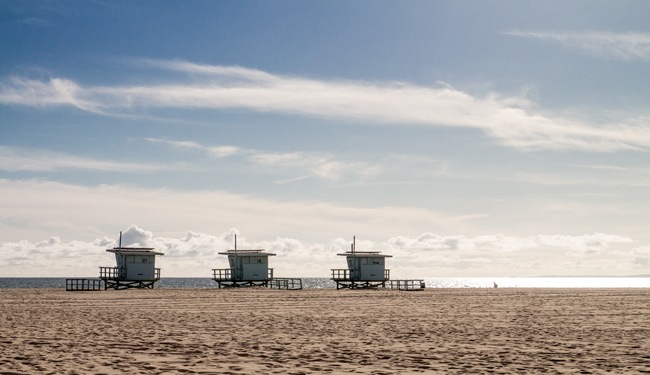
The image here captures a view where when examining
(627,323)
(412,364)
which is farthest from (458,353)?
(627,323)

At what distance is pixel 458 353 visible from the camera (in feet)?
44.4

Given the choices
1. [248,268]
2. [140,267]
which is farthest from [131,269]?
[248,268]

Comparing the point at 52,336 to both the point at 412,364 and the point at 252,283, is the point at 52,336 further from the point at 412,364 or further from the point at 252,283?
the point at 252,283

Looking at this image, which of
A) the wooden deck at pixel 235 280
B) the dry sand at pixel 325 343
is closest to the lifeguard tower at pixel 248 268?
the wooden deck at pixel 235 280

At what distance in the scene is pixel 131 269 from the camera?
189ft

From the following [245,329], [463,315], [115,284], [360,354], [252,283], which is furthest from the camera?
[252,283]

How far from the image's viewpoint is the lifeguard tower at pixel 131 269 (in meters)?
57.5

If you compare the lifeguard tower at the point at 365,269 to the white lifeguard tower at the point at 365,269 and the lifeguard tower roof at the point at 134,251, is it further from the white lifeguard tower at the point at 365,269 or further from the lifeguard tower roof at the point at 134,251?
the lifeguard tower roof at the point at 134,251

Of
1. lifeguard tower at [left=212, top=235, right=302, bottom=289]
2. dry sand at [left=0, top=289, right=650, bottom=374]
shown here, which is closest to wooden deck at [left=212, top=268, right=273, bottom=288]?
lifeguard tower at [left=212, top=235, right=302, bottom=289]

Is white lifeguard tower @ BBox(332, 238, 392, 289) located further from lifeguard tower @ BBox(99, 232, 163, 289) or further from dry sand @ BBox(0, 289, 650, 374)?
dry sand @ BBox(0, 289, 650, 374)

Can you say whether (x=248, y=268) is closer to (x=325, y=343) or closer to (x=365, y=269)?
(x=365, y=269)

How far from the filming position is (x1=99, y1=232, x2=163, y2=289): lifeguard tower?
5747 cm

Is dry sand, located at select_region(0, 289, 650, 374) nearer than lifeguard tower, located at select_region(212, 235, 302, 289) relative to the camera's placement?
Yes

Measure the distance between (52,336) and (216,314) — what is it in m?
9.09
